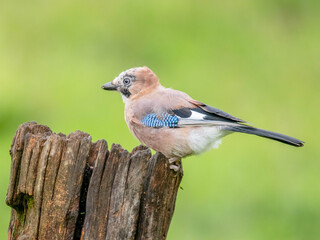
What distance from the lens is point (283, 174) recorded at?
9.95 metres

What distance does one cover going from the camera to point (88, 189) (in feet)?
14.9

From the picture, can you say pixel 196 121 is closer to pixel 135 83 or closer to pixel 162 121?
pixel 162 121

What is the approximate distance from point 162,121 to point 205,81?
5631 millimetres

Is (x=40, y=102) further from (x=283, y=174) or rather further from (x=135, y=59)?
(x=283, y=174)

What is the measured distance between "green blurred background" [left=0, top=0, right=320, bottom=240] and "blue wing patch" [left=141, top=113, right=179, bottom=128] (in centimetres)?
309

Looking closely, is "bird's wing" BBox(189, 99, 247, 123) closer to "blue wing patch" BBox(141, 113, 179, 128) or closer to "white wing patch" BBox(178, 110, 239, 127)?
"white wing patch" BBox(178, 110, 239, 127)

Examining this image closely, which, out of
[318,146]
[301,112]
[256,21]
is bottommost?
[318,146]

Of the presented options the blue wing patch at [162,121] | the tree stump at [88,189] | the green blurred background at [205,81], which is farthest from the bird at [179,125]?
the green blurred background at [205,81]

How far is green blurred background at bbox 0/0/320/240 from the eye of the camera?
9328 mm


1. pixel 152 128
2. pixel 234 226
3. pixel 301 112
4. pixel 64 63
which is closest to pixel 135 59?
pixel 64 63

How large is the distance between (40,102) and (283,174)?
384cm

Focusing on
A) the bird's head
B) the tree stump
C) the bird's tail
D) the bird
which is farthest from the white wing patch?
the tree stump

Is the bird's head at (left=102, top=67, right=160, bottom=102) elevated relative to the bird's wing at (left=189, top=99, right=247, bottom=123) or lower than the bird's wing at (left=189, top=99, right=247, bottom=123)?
elevated

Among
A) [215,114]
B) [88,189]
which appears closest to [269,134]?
[215,114]
